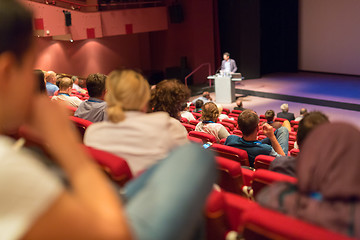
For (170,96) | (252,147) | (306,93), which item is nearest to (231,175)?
(170,96)

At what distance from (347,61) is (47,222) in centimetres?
1375

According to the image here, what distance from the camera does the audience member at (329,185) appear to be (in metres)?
1.12

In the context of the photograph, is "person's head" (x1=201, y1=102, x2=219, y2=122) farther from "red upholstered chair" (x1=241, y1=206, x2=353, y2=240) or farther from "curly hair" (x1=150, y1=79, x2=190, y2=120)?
"red upholstered chair" (x1=241, y1=206, x2=353, y2=240)

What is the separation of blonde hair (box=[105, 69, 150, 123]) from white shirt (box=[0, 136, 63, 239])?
0.90m

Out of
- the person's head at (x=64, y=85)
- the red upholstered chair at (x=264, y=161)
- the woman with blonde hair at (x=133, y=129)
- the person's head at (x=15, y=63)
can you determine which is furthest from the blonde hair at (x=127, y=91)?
the person's head at (x=64, y=85)

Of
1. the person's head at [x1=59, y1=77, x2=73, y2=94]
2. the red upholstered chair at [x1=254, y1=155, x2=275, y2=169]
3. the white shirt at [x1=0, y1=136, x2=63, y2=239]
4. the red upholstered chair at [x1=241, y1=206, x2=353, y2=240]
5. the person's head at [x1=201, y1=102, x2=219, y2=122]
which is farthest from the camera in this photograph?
the person's head at [x1=59, y1=77, x2=73, y2=94]

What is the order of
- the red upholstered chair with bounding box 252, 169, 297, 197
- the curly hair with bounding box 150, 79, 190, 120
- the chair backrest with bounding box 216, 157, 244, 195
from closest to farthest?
the red upholstered chair with bounding box 252, 169, 297, 197, the chair backrest with bounding box 216, 157, 244, 195, the curly hair with bounding box 150, 79, 190, 120

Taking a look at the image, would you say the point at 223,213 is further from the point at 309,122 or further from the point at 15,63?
the point at 309,122

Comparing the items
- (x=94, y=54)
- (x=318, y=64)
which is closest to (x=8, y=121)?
(x=94, y=54)

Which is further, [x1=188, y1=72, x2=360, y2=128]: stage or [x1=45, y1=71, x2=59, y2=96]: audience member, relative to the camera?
[x1=188, y1=72, x2=360, y2=128]: stage

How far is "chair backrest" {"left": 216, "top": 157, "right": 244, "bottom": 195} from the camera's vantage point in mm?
2025

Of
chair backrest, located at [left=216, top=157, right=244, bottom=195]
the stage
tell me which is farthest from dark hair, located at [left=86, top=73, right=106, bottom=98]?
the stage

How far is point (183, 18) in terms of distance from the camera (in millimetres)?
13625

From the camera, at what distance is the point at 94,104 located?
3.39m
